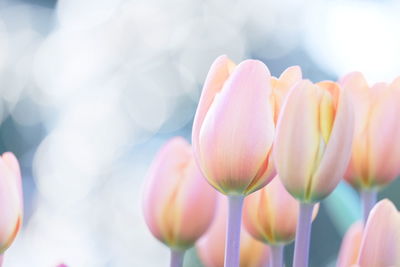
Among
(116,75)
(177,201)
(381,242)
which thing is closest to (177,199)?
(177,201)

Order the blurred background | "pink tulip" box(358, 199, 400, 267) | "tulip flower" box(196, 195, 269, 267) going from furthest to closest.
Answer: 1. the blurred background
2. "tulip flower" box(196, 195, 269, 267)
3. "pink tulip" box(358, 199, 400, 267)

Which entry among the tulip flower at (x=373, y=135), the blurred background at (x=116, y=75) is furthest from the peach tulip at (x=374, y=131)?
the blurred background at (x=116, y=75)

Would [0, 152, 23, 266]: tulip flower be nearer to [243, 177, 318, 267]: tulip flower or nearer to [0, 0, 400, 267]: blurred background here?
[243, 177, 318, 267]: tulip flower

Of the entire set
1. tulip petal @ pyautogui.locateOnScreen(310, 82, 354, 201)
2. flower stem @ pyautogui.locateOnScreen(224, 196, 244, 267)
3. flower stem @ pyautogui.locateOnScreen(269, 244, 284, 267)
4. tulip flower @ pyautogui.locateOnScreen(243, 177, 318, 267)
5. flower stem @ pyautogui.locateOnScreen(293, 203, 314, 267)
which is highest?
tulip petal @ pyautogui.locateOnScreen(310, 82, 354, 201)

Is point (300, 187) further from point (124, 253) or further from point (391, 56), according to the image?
point (124, 253)

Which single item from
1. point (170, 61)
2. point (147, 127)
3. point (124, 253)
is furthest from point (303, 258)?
point (170, 61)

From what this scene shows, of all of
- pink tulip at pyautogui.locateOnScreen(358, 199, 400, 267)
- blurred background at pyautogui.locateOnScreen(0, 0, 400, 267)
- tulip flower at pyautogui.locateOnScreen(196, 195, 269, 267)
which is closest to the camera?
pink tulip at pyautogui.locateOnScreen(358, 199, 400, 267)

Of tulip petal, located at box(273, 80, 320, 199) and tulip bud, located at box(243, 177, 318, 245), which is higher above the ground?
tulip petal, located at box(273, 80, 320, 199)

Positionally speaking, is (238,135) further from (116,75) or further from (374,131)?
(116,75)

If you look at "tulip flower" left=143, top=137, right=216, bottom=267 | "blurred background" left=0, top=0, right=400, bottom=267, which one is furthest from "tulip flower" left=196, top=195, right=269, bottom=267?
"blurred background" left=0, top=0, right=400, bottom=267

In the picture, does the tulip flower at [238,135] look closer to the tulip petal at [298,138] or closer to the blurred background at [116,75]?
the tulip petal at [298,138]
